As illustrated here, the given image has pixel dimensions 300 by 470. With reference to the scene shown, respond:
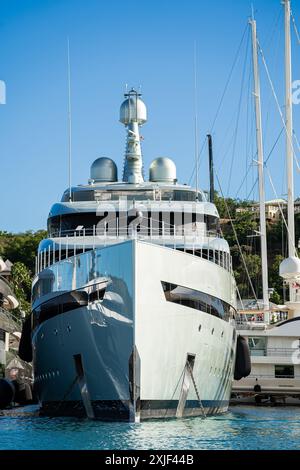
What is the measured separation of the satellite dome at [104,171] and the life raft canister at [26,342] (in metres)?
7.03

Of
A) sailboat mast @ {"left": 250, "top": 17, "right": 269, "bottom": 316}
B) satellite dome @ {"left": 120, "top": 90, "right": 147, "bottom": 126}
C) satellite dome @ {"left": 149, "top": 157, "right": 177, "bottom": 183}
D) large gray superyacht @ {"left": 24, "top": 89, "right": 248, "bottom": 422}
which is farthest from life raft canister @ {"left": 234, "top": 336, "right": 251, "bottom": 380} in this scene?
sailboat mast @ {"left": 250, "top": 17, "right": 269, "bottom": 316}

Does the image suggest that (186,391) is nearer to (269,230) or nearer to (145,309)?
(145,309)

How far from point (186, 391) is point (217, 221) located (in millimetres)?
8176

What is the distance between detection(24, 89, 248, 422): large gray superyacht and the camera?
2548cm

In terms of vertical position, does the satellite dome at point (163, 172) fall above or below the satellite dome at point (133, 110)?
below

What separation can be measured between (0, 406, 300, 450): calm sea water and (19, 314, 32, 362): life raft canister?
4273 mm

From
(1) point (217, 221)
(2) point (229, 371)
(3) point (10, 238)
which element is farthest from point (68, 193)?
(3) point (10, 238)

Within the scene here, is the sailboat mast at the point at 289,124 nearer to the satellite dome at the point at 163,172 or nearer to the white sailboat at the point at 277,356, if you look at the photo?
the white sailboat at the point at 277,356

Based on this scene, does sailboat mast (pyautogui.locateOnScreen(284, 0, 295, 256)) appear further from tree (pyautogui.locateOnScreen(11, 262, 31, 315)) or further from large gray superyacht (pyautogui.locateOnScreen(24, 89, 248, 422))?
tree (pyautogui.locateOnScreen(11, 262, 31, 315))

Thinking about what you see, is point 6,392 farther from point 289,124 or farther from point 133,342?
point 289,124

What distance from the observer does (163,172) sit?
37594mm

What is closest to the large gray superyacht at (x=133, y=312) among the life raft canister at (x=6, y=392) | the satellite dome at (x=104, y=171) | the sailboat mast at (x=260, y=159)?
the life raft canister at (x=6, y=392)

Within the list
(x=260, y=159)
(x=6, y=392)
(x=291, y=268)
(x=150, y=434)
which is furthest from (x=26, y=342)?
(x=260, y=159)

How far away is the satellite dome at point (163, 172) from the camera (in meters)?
37.5
